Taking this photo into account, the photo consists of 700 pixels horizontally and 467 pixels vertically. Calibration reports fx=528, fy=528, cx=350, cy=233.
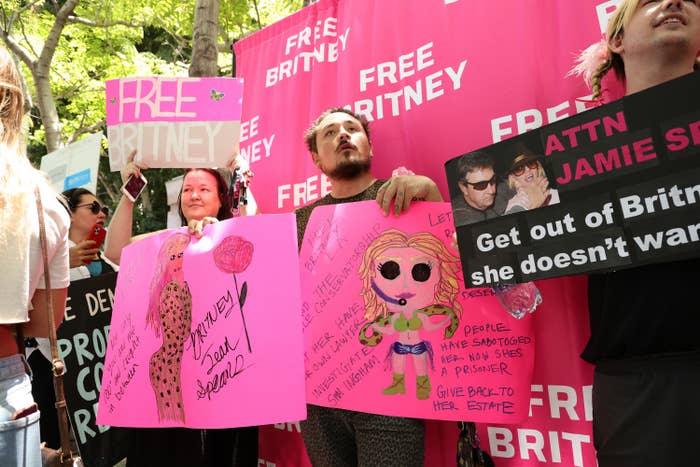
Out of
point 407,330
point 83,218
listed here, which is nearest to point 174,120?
point 83,218

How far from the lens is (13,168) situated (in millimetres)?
1311

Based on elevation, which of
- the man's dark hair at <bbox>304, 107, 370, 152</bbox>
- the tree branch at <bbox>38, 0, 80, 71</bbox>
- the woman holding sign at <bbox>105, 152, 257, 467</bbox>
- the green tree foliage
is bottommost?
the woman holding sign at <bbox>105, 152, 257, 467</bbox>

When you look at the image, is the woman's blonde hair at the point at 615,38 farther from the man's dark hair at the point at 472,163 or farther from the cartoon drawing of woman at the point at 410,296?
the cartoon drawing of woman at the point at 410,296

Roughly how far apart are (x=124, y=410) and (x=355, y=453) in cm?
95

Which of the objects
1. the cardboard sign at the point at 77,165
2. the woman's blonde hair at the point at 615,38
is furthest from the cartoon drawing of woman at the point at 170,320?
the cardboard sign at the point at 77,165

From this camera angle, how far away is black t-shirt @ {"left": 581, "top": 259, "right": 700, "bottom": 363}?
4.42 ft

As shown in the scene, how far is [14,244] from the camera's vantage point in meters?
1.28

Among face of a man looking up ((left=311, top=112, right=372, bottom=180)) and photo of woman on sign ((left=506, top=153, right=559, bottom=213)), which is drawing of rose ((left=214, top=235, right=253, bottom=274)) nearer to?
face of a man looking up ((left=311, top=112, right=372, bottom=180))

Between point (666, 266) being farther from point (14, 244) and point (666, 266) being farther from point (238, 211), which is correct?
point (238, 211)

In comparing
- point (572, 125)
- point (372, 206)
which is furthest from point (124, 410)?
point (572, 125)

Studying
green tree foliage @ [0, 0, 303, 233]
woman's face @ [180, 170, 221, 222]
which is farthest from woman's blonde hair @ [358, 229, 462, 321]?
green tree foliage @ [0, 0, 303, 233]

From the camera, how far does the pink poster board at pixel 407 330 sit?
181cm

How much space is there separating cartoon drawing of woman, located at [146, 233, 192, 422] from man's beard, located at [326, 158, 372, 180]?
2.34 ft

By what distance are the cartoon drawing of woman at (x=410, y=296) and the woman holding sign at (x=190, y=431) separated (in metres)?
0.76
